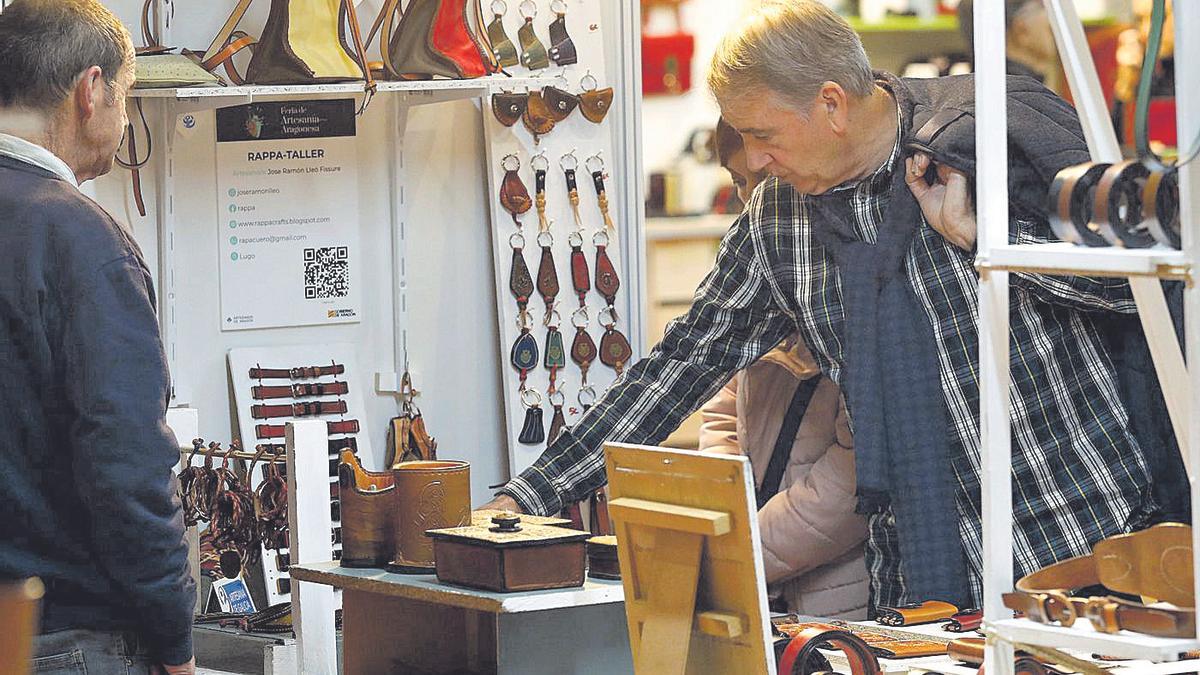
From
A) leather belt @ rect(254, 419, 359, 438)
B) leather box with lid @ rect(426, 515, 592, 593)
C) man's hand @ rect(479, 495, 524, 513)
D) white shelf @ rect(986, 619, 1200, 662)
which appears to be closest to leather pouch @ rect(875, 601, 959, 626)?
leather box with lid @ rect(426, 515, 592, 593)

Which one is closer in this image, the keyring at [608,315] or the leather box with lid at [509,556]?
the leather box with lid at [509,556]

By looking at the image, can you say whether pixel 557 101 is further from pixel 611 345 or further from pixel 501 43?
pixel 611 345

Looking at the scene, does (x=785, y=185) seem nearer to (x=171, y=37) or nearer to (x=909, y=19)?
(x=171, y=37)

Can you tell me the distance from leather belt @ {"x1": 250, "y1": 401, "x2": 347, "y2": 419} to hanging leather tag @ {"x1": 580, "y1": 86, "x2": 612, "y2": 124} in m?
0.93

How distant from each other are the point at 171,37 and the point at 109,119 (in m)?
1.55

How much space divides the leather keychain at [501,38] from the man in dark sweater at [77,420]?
6.23 ft

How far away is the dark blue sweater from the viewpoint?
204 cm

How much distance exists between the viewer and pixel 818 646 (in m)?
2.05

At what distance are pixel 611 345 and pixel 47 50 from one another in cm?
216

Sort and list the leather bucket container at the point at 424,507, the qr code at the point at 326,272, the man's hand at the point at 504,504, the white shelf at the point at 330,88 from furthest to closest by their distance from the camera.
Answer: the qr code at the point at 326,272 → the white shelf at the point at 330,88 → the man's hand at the point at 504,504 → the leather bucket container at the point at 424,507

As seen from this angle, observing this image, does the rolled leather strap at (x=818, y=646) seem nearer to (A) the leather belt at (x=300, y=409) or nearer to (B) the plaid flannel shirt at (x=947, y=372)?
(B) the plaid flannel shirt at (x=947, y=372)

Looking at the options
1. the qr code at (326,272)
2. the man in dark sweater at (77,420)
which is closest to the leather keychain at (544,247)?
the qr code at (326,272)

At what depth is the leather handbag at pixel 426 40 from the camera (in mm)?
3688

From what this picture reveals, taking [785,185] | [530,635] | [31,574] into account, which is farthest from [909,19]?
[31,574]
